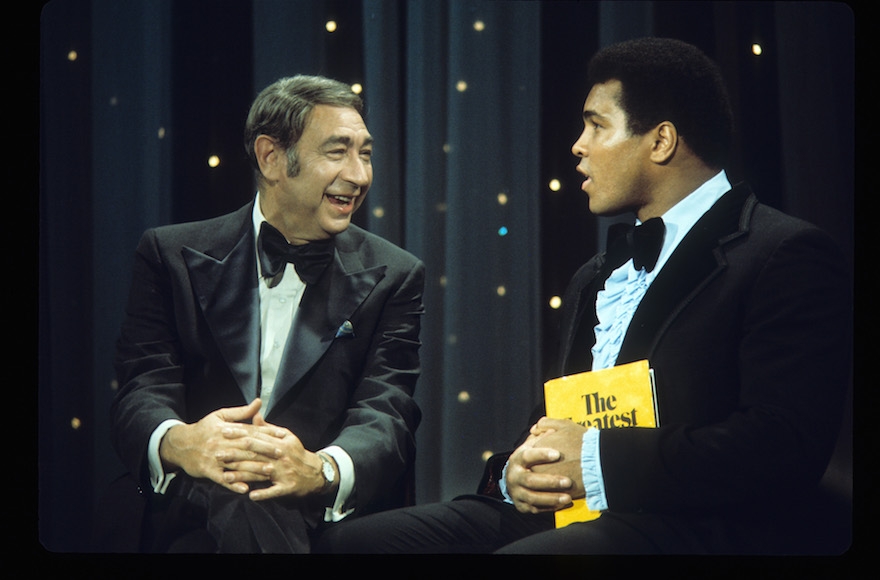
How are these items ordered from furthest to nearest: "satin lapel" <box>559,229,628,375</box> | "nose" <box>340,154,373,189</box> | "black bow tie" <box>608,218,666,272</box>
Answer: "nose" <box>340,154,373,189</box>
"satin lapel" <box>559,229,628,375</box>
"black bow tie" <box>608,218,666,272</box>

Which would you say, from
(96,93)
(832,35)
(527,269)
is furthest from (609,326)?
(96,93)

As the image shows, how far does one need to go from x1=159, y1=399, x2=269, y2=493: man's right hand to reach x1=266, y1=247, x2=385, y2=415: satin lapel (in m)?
0.09

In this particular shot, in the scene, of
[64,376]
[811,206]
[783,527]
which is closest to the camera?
[783,527]

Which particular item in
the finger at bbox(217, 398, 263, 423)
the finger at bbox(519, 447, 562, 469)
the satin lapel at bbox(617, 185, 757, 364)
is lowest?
the finger at bbox(519, 447, 562, 469)

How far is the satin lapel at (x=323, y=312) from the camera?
223 centimetres

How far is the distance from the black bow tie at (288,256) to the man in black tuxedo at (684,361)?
58 centimetres

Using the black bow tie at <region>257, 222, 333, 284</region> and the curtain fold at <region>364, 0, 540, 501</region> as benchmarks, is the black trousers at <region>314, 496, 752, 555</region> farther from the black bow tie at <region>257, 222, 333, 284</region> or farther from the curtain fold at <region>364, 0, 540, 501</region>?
the black bow tie at <region>257, 222, 333, 284</region>

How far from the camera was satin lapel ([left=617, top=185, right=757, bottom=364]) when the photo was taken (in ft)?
6.62

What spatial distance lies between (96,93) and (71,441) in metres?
0.85

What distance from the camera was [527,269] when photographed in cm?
232

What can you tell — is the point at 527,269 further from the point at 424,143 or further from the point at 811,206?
the point at 811,206

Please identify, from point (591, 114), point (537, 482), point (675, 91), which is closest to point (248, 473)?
point (537, 482)

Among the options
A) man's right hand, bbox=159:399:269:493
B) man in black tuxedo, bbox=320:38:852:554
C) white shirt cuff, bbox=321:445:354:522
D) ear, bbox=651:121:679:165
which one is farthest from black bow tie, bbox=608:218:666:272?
man's right hand, bbox=159:399:269:493

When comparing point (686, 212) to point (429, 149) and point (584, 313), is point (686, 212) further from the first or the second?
point (429, 149)
